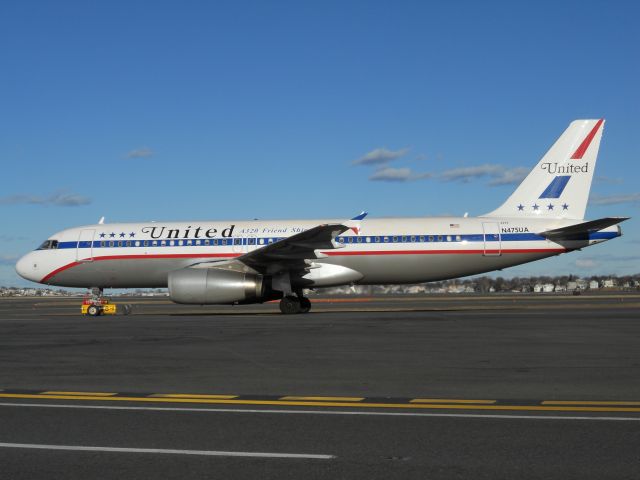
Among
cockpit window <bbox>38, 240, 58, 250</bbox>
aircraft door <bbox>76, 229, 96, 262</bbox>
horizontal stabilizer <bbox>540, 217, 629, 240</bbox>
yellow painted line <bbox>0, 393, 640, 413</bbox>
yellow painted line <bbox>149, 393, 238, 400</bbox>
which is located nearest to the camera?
yellow painted line <bbox>0, 393, 640, 413</bbox>

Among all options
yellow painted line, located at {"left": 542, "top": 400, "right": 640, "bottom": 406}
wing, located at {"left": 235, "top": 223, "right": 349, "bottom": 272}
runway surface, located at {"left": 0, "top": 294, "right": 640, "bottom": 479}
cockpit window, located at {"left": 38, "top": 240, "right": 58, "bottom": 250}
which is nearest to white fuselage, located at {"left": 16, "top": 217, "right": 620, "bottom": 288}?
cockpit window, located at {"left": 38, "top": 240, "right": 58, "bottom": 250}

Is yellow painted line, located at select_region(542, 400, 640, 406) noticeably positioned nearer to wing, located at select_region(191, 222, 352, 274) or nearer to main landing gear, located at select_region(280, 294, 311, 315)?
wing, located at select_region(191, 222, 352, 274)

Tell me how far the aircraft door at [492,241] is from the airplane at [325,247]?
0.04 metres

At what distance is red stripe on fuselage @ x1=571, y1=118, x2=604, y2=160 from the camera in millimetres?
33031

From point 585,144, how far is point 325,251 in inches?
496

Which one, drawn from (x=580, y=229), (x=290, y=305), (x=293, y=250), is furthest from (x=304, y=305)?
(x=580, y=229)

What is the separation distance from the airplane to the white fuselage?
0.04 meters

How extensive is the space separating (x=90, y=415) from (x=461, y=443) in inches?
147

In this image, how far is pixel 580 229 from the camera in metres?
30.4

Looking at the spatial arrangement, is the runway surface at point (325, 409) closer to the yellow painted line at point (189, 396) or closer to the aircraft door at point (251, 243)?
the yellow painted line at point (189, 396)

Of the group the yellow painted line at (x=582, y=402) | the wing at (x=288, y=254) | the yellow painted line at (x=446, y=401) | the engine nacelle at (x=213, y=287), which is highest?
the wing at (x=288, y=254)

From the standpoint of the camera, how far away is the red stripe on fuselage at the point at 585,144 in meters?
33.0

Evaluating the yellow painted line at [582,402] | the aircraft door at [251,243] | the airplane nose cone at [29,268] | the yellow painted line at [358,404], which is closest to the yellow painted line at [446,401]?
the yellow painted line at [358,404]

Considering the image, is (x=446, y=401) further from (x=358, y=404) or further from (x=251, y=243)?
(x=251, y=243)
